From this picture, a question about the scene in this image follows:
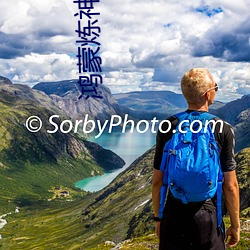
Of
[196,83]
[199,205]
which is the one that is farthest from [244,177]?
[196,83]

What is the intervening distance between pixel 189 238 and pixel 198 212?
0.90 m

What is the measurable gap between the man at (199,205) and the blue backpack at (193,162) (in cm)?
33

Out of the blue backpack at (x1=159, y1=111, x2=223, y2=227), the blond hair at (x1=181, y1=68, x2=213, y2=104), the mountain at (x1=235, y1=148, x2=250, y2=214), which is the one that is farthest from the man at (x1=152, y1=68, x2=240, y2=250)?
the mountain at (x1=235, y1=148, x2=250, y2=214)

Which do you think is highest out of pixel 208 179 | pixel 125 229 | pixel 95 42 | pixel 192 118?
pixel 95 42

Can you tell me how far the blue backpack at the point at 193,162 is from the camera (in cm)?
1013

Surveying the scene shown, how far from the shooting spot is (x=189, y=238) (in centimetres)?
1100

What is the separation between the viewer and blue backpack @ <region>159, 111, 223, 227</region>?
10133mm

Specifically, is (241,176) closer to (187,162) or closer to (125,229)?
(125,229)

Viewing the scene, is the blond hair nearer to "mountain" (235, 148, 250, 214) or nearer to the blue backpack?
the blue backpack

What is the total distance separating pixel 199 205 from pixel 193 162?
139cm

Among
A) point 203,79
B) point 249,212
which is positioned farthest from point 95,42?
point 203,79

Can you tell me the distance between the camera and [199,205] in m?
10.7

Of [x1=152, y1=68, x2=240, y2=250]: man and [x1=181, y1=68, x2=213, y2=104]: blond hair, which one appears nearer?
[x1=152, y1=68, x2=240, y2=250]: man

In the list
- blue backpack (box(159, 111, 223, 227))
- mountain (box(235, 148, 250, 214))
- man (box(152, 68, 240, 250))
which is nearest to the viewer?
blue backpack (box(159, 111, 223, 227))
